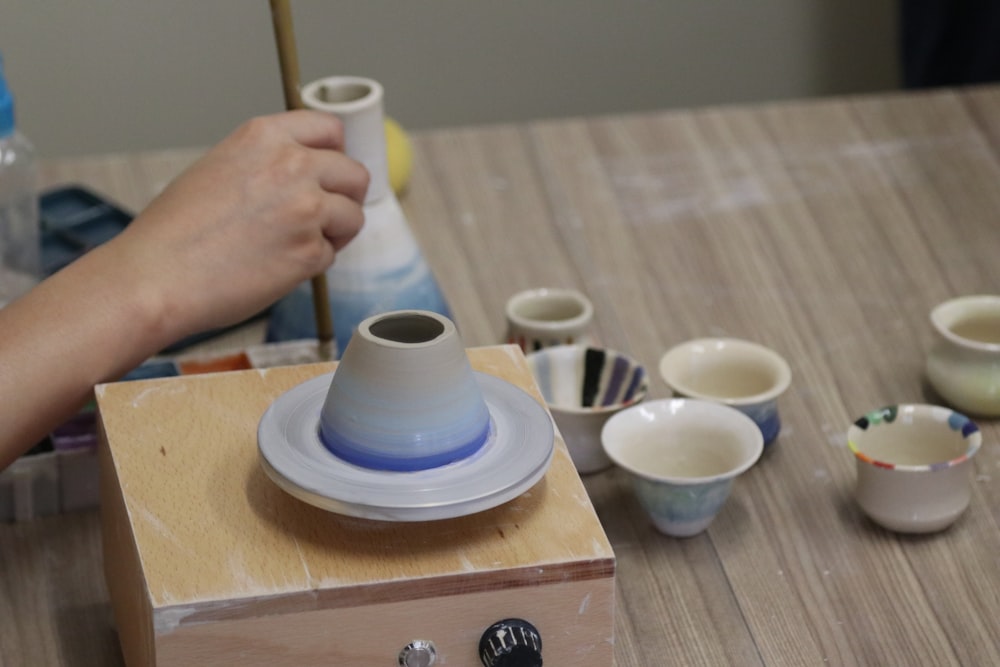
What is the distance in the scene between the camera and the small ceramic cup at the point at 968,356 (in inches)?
39.4

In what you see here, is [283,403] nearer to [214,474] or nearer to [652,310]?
[214,474]

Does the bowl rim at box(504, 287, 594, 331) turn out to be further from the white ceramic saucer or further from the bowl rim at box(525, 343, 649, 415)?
the white ceramic saucer

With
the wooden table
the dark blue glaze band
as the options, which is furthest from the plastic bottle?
the dark blue glaze band

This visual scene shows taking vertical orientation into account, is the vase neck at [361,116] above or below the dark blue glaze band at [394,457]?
above

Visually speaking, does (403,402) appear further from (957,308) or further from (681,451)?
(957,308)

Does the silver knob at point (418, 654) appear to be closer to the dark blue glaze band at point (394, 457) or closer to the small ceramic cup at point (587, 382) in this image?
the dark blue glaze band at point (394, 457)

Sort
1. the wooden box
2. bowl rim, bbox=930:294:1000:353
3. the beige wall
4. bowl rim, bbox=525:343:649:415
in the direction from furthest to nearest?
1. the beige wall
2. bowl rim, bbox=930:294:1000:353
3. bowl rim, bbox=525:343:649:415
4. the wooden box

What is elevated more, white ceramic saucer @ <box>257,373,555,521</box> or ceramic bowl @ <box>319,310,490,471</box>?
ceramic bowl @ <box>319,310,490,471</box>

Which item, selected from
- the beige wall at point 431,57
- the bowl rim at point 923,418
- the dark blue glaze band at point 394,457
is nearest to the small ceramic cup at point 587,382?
the bowl rim at point 923,418

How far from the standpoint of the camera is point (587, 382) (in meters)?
1.01

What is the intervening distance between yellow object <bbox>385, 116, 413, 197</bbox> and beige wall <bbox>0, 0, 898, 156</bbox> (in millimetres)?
1001

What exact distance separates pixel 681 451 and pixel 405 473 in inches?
11.6

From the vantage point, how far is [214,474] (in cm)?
75

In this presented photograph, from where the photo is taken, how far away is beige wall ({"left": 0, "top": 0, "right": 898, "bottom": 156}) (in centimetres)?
230
